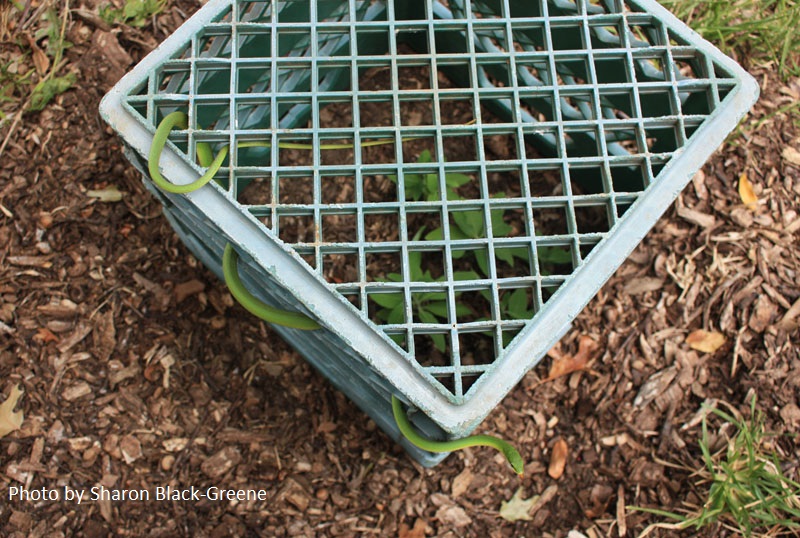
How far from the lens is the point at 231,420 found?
189 cm

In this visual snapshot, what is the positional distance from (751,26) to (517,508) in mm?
1582

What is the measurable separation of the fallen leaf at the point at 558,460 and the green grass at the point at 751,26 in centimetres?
130

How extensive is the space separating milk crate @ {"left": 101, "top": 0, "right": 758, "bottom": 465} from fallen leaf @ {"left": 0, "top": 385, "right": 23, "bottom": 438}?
2.05ft

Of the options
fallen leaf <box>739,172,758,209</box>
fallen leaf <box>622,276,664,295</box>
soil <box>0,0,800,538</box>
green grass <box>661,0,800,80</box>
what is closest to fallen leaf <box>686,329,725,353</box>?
soil <box>0,0,800,538</box>

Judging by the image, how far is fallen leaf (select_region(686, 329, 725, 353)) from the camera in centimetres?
200

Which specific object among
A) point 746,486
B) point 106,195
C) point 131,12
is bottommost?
point 746,486

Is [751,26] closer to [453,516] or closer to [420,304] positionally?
[420,304]

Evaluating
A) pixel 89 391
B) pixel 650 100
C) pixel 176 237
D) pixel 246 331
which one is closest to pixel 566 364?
pixel 650 100

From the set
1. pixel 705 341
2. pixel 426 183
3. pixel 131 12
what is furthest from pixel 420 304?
pixel 131 12

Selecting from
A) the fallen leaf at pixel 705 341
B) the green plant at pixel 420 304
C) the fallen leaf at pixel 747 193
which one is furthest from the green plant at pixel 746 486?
the green plant at pixel 420 304

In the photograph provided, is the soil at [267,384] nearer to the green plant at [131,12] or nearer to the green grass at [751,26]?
the green plant at [131,12]

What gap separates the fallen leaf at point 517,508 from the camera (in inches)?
73.6

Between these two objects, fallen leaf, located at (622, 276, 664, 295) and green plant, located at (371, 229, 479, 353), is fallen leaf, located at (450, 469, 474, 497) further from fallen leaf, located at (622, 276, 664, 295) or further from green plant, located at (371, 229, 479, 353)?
fallen leaf, located at (622, 276, 664, 295)

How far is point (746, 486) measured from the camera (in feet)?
6.12
